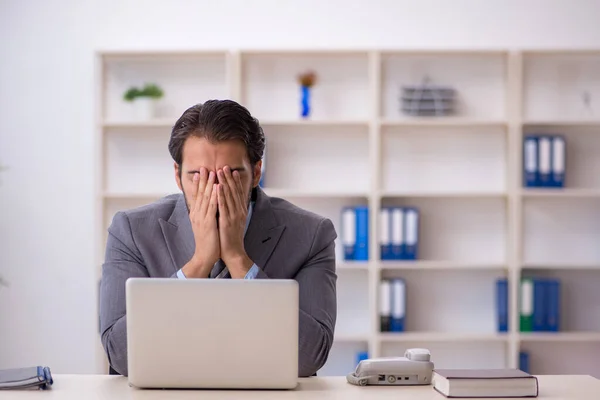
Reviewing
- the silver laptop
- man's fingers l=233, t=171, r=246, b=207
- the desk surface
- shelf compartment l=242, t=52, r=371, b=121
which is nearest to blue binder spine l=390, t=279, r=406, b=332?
shelf compartment l=242, t=52, r=371, b=121

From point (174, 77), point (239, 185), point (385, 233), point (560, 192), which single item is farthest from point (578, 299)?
point (239, 185)

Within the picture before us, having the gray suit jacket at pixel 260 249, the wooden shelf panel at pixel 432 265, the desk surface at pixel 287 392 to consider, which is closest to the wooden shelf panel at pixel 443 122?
the wooden shelf panel at pixel 432 265

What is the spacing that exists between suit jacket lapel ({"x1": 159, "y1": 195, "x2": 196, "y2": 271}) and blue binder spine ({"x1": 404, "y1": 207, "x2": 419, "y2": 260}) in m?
2.21

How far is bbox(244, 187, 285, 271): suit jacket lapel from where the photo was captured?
2.45 metres

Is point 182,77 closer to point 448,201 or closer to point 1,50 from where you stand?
point 1,50

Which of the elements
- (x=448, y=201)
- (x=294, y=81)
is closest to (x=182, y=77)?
(x=294, y=81)

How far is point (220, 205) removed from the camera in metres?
2.34

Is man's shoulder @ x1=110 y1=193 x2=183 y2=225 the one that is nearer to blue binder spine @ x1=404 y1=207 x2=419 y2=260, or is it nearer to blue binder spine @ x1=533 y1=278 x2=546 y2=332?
blue binder spine @ x1=404 y1=207 x2=419 y2=260

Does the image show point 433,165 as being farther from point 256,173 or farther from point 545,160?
point 256,173

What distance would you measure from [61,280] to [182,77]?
133 cm

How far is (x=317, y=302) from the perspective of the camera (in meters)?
2.33

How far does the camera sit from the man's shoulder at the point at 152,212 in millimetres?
2438

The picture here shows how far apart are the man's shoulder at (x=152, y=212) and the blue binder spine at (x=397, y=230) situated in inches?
83.0

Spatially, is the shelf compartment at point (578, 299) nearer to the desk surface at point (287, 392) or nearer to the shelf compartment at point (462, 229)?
the shelf compartment at point (462, 229)
